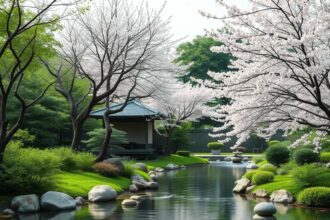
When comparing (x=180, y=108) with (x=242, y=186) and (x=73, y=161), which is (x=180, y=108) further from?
(x=242, y=186)

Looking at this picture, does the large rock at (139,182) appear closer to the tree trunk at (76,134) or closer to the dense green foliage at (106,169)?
the dense green foliage at (106,169)

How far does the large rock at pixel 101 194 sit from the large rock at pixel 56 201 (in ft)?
4.93

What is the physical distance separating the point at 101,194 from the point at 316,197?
304 inches

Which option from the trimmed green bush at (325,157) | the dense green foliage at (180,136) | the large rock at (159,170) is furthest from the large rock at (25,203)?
the dense green foliage at (180,136)

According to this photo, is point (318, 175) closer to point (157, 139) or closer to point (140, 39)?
point (140, 39)

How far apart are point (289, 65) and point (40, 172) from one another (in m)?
9.27

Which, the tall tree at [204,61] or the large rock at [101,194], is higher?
the tall tree at [204,61]

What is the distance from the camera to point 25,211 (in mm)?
16094

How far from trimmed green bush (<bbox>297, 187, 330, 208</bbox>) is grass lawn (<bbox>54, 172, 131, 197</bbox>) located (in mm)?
7894

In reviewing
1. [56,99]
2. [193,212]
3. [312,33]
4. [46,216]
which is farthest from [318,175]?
[56,99]

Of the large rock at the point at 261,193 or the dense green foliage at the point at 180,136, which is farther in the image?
the dense green foliage at the point at 180,136

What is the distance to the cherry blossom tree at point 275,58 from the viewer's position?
47.3 feet

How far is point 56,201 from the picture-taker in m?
16.9

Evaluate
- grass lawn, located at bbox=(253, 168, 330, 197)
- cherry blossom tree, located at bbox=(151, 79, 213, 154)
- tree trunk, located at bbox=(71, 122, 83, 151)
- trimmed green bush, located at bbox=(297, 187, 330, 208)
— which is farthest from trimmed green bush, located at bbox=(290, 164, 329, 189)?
cherry blossom tree, located at bbox=(151, 79, 213, 154)
